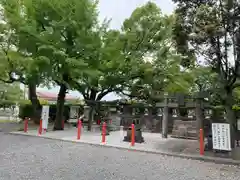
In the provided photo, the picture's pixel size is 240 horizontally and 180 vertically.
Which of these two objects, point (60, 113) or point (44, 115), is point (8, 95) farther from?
point (44, 115)

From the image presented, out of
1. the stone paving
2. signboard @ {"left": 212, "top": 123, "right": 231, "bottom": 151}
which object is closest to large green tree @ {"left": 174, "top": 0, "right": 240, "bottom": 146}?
signboard @ {"left": 212, "top": 123, "right": 231, "bottom": 151}

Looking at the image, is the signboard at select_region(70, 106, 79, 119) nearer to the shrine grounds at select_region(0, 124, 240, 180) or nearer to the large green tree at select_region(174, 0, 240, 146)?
the shrine grounds at select_region(0, 124, 240, 180)

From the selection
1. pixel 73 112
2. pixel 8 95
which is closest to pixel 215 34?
pixel 73 112

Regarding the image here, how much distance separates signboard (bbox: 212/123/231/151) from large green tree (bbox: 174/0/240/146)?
1.06 meters

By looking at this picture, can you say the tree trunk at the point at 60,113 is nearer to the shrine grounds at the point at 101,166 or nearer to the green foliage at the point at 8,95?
the shrine grounds at the point at 101,166

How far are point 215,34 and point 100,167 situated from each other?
614 centimetres

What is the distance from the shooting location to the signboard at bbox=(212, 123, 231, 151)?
6926 mm

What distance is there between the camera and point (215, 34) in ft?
24.6

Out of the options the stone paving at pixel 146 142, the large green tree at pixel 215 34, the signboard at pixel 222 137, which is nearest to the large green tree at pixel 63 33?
the stone paving at pixel 146 142

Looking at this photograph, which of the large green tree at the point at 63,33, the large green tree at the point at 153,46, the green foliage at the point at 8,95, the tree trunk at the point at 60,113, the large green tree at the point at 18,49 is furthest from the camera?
the green foliage at the point at 8,95

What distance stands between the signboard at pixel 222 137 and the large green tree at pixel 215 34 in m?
1.06

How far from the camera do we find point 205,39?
7.80m

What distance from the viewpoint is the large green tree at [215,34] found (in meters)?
7.56

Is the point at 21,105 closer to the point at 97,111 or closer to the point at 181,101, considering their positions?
the point at 97,111
